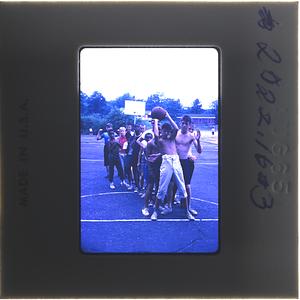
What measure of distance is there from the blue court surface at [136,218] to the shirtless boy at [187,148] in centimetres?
3

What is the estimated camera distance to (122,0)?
2.31 metres

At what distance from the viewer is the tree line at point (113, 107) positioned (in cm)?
233

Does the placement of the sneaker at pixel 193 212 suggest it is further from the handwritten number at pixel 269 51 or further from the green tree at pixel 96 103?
the handwritten number at pixel 269 51

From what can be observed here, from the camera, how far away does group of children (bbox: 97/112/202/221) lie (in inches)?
92.8

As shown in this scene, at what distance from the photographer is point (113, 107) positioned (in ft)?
7.68

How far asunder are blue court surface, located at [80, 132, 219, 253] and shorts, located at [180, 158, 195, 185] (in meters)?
0.02

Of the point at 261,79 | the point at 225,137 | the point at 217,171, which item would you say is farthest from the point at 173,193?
the point at 261,79

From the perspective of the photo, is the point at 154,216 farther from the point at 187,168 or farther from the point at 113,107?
the point at 113,107

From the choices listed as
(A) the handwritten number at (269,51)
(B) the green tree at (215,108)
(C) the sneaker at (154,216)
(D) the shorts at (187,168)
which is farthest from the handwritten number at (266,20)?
(C) the sneaker at (154,216)

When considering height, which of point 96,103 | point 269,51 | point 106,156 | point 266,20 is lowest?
point 106,156

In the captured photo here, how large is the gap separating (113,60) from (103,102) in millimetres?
254

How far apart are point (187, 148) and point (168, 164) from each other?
150 millimetres

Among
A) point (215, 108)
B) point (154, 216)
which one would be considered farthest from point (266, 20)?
point (154, 216)

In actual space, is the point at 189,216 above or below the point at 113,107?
below
